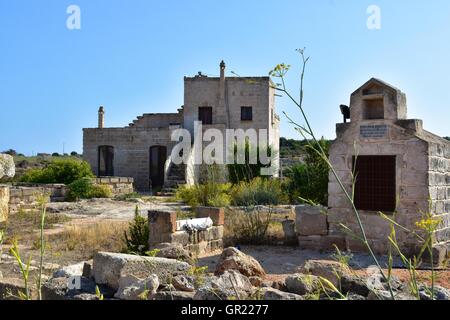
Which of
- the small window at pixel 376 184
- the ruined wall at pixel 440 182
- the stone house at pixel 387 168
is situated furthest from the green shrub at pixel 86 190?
the ruined wall at pixel 440 182

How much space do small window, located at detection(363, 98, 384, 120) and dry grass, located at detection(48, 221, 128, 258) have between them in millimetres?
5401

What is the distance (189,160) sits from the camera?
2364 cm

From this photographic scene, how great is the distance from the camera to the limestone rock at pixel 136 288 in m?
3.98

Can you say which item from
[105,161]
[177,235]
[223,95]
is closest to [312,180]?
[177,235]

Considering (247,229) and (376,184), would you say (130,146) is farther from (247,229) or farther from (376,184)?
(376,184)

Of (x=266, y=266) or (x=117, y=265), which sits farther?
(x=266, y=266)

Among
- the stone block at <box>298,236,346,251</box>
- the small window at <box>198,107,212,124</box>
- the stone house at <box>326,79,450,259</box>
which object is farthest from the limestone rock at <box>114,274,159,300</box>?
the small window at <box>198,107,212,124</box>

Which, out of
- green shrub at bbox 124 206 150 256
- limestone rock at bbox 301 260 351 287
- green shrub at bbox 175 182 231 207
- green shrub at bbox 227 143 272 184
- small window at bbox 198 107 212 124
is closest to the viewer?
limestone rock at bbox 301 260 351 287

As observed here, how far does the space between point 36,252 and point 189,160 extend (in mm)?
15474

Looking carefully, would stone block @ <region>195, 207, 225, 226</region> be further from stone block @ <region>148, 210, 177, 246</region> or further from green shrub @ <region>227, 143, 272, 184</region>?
green shrub @ <region>227, 143, 272, 184</region>

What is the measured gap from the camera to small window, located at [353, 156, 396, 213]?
26.5ft
